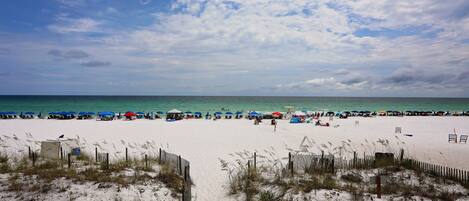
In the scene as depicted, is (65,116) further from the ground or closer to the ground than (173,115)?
closer to the ground

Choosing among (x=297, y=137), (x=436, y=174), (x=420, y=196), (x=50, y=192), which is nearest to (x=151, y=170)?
(x=50, y=192)

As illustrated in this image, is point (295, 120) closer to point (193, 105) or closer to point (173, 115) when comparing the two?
point (173, 115)

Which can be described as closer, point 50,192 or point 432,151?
point 50,192

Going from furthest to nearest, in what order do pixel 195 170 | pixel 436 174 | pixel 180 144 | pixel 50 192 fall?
pixel 180 144
pixel 195 170
pixel 436 174
pixel 50 192

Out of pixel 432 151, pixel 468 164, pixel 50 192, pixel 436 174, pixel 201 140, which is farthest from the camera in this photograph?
pixel 201 140

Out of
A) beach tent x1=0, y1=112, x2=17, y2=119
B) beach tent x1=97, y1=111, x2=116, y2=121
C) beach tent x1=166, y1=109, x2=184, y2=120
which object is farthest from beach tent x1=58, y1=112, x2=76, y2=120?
beach tent x1=166, y1=109, x2=184, y2=120

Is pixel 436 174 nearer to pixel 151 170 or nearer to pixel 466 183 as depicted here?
pixel 466 183

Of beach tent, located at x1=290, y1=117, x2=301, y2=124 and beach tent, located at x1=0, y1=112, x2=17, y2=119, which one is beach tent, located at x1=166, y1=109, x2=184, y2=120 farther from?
beach tent, located at x1=0, y1=112, x2=17, y2=119

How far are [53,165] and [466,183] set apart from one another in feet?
40.7

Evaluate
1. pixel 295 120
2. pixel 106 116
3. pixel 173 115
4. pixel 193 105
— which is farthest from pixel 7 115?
pixel 193 105

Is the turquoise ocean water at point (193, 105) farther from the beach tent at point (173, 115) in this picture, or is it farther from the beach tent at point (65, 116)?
the beach tent at point (65, 116)

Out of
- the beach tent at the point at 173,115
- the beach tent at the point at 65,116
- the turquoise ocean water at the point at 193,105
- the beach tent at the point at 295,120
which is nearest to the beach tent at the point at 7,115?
the beach tent at the point at 65,116

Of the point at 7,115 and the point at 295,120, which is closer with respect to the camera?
the point at 295,120

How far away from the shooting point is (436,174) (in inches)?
360
